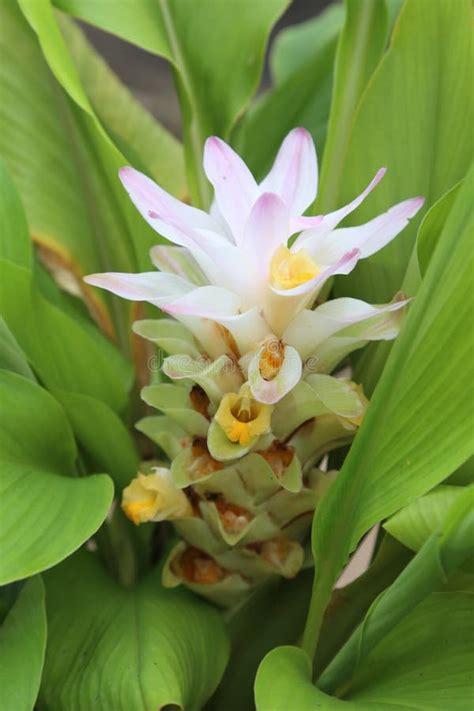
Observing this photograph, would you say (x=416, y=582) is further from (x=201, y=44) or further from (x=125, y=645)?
(x=201, y=44)

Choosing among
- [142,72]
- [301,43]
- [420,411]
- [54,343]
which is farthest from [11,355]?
[142,72]

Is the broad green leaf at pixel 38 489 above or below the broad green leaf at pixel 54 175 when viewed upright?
below

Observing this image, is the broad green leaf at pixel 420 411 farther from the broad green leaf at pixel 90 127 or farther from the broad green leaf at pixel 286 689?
the broad green leaf at pixel 90 127

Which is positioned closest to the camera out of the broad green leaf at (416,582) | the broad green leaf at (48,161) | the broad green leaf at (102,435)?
the broad green leaf at (416,582)

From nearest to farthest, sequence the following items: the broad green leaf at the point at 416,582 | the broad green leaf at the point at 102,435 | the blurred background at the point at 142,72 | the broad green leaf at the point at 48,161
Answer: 1. the broad green leaf at the point at 416,582
2. the broad green leaf at the point at 102,435
3. the broad green leaf at the point at 48,161
4. the blurred background at the point at 142,72

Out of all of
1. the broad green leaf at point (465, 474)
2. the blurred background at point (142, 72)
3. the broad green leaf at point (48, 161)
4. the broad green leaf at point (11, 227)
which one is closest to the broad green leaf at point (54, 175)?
the broad green leaf at point (48, 161)

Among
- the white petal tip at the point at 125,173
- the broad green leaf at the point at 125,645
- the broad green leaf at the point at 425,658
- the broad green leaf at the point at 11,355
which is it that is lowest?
the broad green leaf at the point at 125,645
